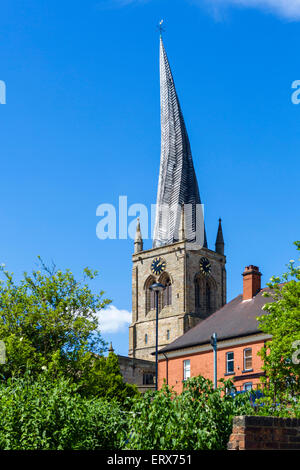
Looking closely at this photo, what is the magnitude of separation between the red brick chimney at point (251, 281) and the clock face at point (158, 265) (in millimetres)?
47881

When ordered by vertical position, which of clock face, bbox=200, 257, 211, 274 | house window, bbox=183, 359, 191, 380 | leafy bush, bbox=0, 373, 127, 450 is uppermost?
clock face, bbox=200, 257, 211, 274

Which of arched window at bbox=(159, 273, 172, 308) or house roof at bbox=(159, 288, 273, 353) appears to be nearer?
house roof at bbox=(159, 288, 273, 353)

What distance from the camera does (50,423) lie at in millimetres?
15422

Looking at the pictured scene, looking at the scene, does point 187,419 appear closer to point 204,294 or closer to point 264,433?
point 264,433

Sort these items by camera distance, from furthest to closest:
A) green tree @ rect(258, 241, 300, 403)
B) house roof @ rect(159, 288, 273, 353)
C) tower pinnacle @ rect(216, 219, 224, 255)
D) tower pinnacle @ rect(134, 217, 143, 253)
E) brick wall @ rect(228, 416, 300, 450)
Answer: tower pinnacle @ rect(216, 219, 224, 255), tower pinnacle @ rect(134, 217, 143, 253), house roof @ rect(159, 288, 273, 353), green tree @ rect(258, 241, 300, 403), brick wall @ rect(228, 416, 300, 450)

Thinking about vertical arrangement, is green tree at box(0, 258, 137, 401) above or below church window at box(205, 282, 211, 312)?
below

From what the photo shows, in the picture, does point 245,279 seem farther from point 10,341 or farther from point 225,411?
point 225,411

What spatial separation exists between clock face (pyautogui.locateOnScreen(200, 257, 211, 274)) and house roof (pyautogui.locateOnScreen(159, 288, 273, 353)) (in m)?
44.7

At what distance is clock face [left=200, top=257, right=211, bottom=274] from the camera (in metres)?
111

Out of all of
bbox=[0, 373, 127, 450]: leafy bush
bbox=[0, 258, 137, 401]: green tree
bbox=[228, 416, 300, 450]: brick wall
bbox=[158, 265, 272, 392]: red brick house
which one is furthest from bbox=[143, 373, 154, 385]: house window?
bbox=[228, 416, 300, 450]: brick wall

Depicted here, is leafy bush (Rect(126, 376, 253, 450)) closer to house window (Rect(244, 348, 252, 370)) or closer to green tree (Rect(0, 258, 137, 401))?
green tree (Rect(0, 258, 137, 401))

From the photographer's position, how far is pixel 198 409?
13.7m

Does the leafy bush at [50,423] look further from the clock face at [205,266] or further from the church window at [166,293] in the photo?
the clock face at [205,266]

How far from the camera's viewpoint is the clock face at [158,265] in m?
111
